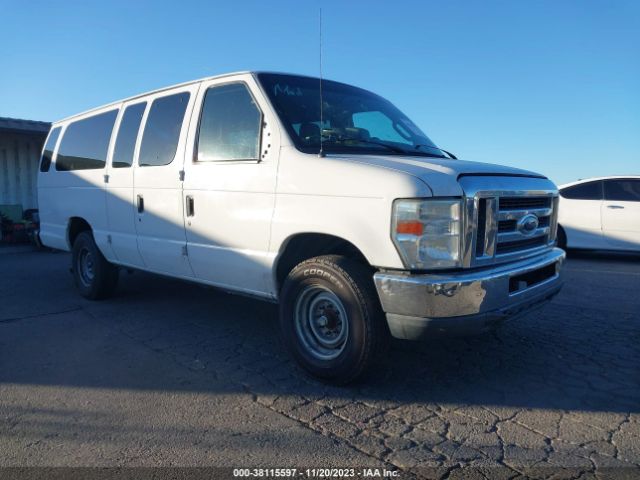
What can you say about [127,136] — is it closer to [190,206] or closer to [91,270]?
[190,206]

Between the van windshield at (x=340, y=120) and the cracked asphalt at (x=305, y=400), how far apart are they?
1.66 meters

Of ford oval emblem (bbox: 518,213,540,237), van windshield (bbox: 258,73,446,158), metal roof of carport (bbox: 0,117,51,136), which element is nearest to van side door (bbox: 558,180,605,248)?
van windshield (bbox: 258,73,446,158)

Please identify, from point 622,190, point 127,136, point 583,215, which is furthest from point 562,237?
point 127,136

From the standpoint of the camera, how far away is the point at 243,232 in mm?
4043

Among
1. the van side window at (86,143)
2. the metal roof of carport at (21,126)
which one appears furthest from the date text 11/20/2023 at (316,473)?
the metal roof of carport at (21,126)

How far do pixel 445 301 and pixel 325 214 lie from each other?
37.3 inches

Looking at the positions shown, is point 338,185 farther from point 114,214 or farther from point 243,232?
point 114,214

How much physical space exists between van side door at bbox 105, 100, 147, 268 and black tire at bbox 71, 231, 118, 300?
0.50m

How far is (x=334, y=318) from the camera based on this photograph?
362cm

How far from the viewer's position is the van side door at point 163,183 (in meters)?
4.62

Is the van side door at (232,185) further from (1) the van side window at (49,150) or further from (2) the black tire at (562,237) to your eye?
(2) the black tire at (562,237)

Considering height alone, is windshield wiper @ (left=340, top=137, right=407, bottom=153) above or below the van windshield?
below

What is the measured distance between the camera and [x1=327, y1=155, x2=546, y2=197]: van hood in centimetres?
313

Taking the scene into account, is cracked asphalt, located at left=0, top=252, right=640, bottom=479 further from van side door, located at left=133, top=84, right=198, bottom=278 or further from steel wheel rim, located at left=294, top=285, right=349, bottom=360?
van side door, located at left=133, top=84, right=198, bottom=278
